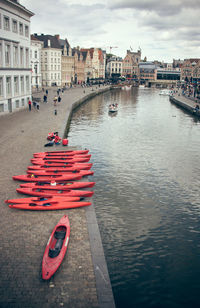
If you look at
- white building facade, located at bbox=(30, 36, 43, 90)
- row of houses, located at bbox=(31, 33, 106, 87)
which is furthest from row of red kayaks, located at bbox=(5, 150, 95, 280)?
white building facade, located at bbox=(30, 36, 43, 90)

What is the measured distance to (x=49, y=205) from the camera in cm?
1319

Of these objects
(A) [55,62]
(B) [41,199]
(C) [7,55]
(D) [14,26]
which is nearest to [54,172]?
(B) [41,199]

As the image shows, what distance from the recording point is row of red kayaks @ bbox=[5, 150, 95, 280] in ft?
32.3

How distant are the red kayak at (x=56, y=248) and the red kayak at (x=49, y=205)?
124 cm

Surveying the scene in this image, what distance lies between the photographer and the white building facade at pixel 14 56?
3341cm

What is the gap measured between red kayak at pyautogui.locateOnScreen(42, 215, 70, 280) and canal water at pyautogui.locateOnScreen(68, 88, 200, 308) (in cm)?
214

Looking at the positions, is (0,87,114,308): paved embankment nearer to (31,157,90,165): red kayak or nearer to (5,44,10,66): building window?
(31,157,90,165): red kayak

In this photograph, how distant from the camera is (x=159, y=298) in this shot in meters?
9.74

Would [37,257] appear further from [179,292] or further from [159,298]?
[179,292]

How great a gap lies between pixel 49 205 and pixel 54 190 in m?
1.65

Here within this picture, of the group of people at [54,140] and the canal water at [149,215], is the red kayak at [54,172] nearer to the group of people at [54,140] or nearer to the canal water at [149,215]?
the canal water at [149,215]

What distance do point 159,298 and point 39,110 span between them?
35521mm

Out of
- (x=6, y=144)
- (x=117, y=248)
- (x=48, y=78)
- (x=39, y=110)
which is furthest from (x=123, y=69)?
(x=117, y=248)

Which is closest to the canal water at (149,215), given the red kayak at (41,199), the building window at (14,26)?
the red kayak at (41,199)
